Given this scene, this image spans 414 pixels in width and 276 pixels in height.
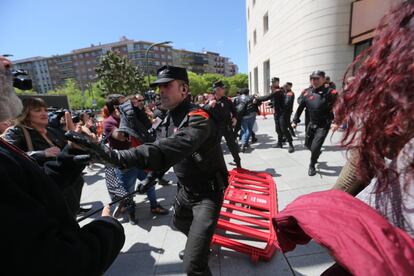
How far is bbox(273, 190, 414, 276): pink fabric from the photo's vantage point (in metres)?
0.56

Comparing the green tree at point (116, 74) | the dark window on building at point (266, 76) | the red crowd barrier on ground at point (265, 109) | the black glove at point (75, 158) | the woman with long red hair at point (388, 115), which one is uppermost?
the green tree at point (116, 74)

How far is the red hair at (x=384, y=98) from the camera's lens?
60 centimetres

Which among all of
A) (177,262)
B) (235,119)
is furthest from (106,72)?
(177,262)

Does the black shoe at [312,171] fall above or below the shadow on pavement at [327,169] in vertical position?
above

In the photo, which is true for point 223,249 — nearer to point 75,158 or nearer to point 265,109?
point 75,158

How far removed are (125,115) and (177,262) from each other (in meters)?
2.25

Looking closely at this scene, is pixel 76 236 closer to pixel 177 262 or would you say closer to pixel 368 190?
pixel 368 190

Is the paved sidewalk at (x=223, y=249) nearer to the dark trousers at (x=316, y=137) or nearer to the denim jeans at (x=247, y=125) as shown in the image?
the dark trousers at (x=316, y=137)

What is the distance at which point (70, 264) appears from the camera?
2.54 feet

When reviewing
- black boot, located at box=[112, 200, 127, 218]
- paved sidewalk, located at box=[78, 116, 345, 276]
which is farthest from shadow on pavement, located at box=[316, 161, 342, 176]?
black boot, located at box=[112, 200, 127, 218]

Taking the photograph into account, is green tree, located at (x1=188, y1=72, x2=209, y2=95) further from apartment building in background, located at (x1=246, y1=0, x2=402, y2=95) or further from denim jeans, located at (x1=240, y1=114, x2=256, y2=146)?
denim jeans, located at (x1=240, y1=114, x2=256, y2=146)

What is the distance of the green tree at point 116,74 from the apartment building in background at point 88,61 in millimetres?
39557

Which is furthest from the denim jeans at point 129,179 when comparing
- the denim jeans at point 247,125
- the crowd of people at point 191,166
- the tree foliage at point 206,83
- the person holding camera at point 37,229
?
the tree foliage at point 206,83

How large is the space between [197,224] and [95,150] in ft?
3.38
